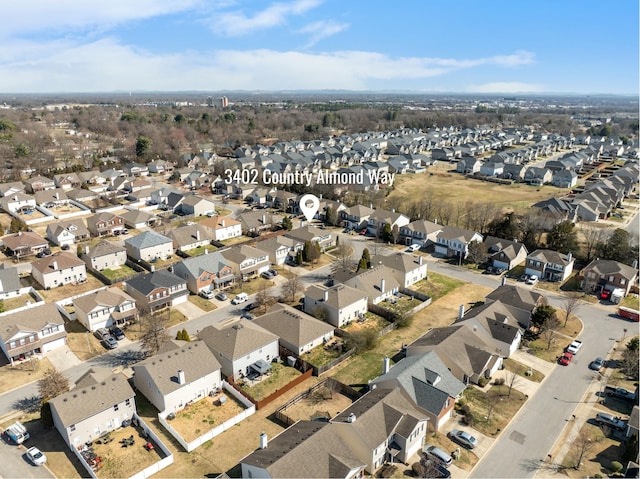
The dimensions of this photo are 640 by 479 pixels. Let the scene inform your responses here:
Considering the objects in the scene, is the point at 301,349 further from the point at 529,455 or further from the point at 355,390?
the point at 529,455

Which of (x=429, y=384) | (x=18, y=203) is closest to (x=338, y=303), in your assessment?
(x=429, y=384)

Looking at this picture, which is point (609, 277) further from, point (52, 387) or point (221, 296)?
point (52, 387)

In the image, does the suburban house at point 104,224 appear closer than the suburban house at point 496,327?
No

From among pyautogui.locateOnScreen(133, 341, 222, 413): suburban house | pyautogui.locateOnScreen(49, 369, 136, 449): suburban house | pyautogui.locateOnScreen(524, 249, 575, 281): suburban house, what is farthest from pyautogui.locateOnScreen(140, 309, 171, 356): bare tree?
pyautogui.locateOnScreen(524, 249, 575, 281): suburban house

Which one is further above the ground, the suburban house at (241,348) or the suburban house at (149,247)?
the suburban house at (149,247)

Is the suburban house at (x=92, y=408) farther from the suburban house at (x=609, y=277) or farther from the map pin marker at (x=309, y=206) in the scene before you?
the suburban house at (x=609, y=277)

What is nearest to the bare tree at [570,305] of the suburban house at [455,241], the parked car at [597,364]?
the parked car at [597,364]

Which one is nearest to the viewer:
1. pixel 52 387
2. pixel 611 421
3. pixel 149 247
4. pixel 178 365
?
pixel 611 421
